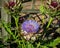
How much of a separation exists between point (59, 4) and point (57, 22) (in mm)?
694

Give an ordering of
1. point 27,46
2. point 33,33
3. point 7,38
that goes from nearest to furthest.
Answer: point 33,33 < point 27,46 < point 7,38

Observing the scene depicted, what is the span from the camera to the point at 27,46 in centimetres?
195

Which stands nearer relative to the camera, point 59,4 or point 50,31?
point 59,4

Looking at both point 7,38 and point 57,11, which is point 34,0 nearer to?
point 7,38

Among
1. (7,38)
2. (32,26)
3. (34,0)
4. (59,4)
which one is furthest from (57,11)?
(34,0)

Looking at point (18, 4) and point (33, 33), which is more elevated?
point (18, 4)

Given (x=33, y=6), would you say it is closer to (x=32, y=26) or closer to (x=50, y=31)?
(x=50, y=31)

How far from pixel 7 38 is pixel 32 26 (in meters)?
0.36

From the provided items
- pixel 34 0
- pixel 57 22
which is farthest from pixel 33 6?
pixel 57 22

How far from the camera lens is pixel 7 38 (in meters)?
2.20

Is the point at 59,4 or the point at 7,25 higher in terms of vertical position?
the point at 59,4

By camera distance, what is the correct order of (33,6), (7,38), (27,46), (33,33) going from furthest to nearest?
(33,6) < (7,38) < (27,46) < (33,33)

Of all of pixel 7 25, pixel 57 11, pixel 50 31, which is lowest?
pixel 50 31

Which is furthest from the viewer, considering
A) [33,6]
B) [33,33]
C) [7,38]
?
[33,6]
